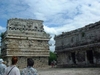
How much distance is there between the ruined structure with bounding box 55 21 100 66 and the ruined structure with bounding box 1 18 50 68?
2.64 metres

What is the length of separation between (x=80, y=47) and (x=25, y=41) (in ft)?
29.2

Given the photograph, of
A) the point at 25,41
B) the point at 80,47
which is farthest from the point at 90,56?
the point at 25,41

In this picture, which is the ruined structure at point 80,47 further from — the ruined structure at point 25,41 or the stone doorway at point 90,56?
the ruined structure at point 25,41

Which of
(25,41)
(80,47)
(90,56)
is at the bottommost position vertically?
(90,56)

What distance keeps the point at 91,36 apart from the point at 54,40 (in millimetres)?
10540

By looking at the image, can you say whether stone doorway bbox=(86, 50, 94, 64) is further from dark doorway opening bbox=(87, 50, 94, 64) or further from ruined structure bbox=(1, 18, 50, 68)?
ruined structure bbox=(1, 18, 50, 68)

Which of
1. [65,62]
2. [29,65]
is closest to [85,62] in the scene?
[65,62]

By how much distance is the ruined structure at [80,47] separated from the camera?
881 inches

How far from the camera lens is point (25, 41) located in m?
29.0

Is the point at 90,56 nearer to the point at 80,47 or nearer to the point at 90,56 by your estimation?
the point at 90,56

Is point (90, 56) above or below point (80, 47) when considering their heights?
below

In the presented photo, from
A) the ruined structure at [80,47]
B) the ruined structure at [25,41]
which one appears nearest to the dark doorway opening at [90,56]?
the ruined structure at [80,47]

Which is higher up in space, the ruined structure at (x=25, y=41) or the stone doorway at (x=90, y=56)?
the ruined structure at (x=25, y=41)

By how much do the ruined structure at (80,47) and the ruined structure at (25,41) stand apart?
2.64 metres
